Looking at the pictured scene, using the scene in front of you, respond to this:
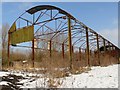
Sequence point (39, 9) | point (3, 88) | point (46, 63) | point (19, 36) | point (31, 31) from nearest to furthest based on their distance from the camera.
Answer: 1. point (3, 88)
2. point (46, 63)
3. point (39, 9)
4. point (31, 31)
5. point (19, 36)

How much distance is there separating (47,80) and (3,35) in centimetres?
3517

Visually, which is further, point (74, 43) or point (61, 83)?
point (74, 43)

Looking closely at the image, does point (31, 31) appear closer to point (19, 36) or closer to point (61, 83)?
point (19, 36)

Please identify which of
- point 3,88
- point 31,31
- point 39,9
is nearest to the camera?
point 3,88

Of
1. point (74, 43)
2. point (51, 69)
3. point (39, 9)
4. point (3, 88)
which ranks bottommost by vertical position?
point (3, 88)

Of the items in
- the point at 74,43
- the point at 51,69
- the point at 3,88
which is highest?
the point at 74,43

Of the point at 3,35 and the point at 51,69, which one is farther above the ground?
the point at 3,35

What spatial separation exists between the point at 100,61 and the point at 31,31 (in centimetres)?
799

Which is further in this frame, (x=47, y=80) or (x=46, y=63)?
(x=46, y=63)

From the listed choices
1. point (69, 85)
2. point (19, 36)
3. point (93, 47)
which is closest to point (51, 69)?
point (69, 85)

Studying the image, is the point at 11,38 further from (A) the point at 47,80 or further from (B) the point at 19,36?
(A) the point at 47,80

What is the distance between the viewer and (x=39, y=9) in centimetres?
1783

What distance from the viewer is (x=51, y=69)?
821 centimetres

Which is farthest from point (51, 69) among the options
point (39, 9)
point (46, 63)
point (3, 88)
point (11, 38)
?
point (11, 38)
